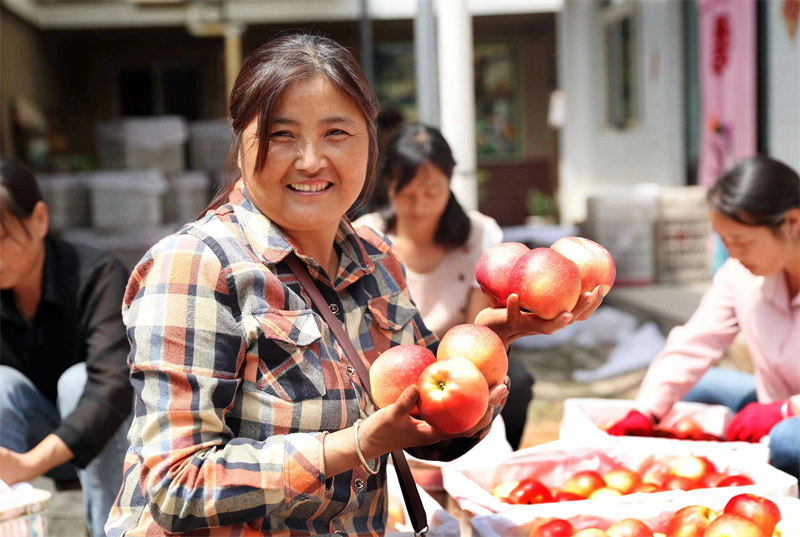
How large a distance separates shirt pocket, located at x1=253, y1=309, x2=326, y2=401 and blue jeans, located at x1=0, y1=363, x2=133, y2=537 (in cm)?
118

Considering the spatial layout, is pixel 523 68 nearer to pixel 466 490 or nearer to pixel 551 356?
pixel 551 356

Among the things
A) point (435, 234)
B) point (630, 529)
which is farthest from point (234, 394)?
point (435, 234)

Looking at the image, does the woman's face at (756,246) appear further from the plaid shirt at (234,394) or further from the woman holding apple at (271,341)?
the plaid shirt at (234,394)

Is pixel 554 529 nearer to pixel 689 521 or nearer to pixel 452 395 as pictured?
pixel 689 521

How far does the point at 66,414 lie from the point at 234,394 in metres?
1.35

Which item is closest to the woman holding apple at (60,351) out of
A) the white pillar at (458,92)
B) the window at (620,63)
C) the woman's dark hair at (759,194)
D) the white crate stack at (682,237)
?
the white pillar at (458,92)

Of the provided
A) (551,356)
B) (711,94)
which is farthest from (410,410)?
(711,94)

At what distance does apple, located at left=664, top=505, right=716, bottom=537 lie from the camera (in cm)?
190

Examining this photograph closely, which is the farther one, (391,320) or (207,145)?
(207,145)

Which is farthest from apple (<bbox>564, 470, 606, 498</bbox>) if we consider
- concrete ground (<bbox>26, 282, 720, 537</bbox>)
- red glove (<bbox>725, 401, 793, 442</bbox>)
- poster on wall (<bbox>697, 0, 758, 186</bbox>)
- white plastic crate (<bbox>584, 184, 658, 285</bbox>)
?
white plastic crate (<bbox>584, 184, 658, 285</bbox>)

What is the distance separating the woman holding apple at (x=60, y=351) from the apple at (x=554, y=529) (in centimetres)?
121

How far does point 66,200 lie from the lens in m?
7.23

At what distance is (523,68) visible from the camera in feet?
47.9

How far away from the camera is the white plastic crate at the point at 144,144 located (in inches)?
308
